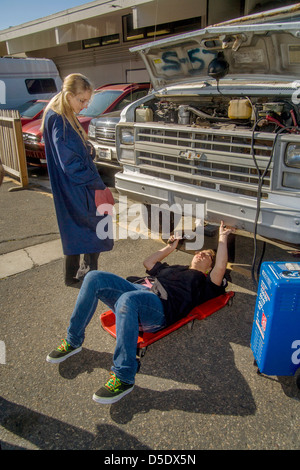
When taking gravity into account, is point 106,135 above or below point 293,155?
below

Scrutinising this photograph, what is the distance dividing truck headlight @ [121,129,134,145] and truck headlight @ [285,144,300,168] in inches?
83.5

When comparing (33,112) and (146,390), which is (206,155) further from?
(33,112)

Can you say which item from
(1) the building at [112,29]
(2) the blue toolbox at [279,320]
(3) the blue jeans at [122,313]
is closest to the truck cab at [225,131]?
(2) the blue toolbox at [279,320]

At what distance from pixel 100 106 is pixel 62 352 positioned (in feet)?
22.8

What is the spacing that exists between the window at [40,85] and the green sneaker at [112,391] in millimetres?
12468

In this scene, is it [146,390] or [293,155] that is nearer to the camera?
[146,390]

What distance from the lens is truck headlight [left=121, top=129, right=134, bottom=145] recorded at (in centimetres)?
456

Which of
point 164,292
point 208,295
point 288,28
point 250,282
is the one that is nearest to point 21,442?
point 164,292

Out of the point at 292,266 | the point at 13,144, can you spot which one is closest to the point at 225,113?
the point at 292,266

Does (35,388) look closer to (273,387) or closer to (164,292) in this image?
(164,292)

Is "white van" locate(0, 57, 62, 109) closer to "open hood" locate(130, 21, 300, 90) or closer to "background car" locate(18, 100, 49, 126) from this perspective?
"background car" locate(18, 100, 49, 126)

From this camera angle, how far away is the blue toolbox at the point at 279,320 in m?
2.13

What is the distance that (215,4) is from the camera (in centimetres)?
961

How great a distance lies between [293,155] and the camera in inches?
121
